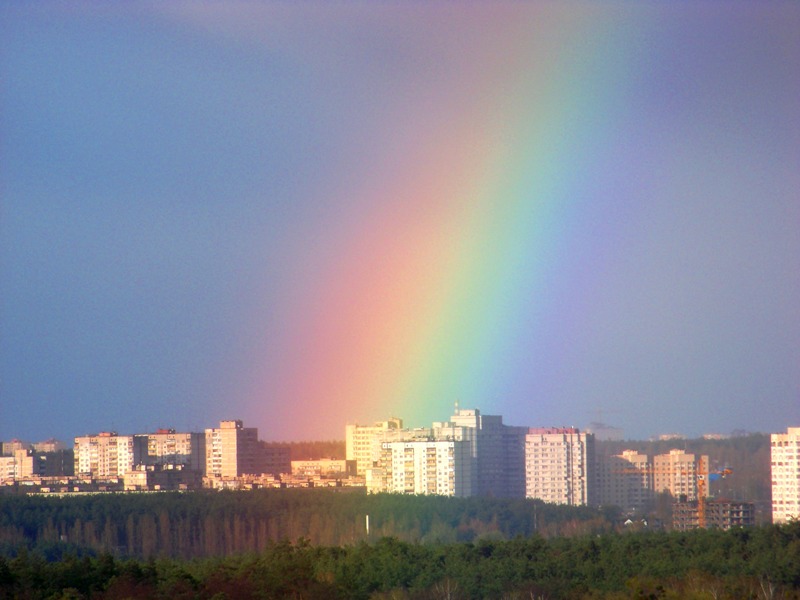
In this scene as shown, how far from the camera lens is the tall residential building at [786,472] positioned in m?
48.2

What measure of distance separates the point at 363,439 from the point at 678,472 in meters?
23.8

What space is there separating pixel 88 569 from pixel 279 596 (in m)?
2.89

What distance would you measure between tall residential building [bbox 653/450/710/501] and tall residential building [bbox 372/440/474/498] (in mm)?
9539

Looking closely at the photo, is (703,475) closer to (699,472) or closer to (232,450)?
(699,472)

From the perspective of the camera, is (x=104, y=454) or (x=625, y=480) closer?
(x=625, y=480)

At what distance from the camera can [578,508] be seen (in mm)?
52625

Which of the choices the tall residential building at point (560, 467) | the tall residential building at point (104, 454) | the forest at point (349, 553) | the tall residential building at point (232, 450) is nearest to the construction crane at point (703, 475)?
the tall residential building at point (560, 467)

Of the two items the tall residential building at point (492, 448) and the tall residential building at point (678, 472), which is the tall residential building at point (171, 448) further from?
the tall residential building at point (678, 472)

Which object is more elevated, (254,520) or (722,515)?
(254,520)

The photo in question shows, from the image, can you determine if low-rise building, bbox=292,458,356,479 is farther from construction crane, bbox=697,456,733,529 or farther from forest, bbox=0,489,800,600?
forest, bbox=0,489,800,600

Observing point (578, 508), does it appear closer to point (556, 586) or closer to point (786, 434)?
point (786, 434)

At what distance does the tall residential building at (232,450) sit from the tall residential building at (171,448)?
27.2 inches

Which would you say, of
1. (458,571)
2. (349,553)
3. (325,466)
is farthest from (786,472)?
(325,466)

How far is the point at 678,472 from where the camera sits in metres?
62.7
